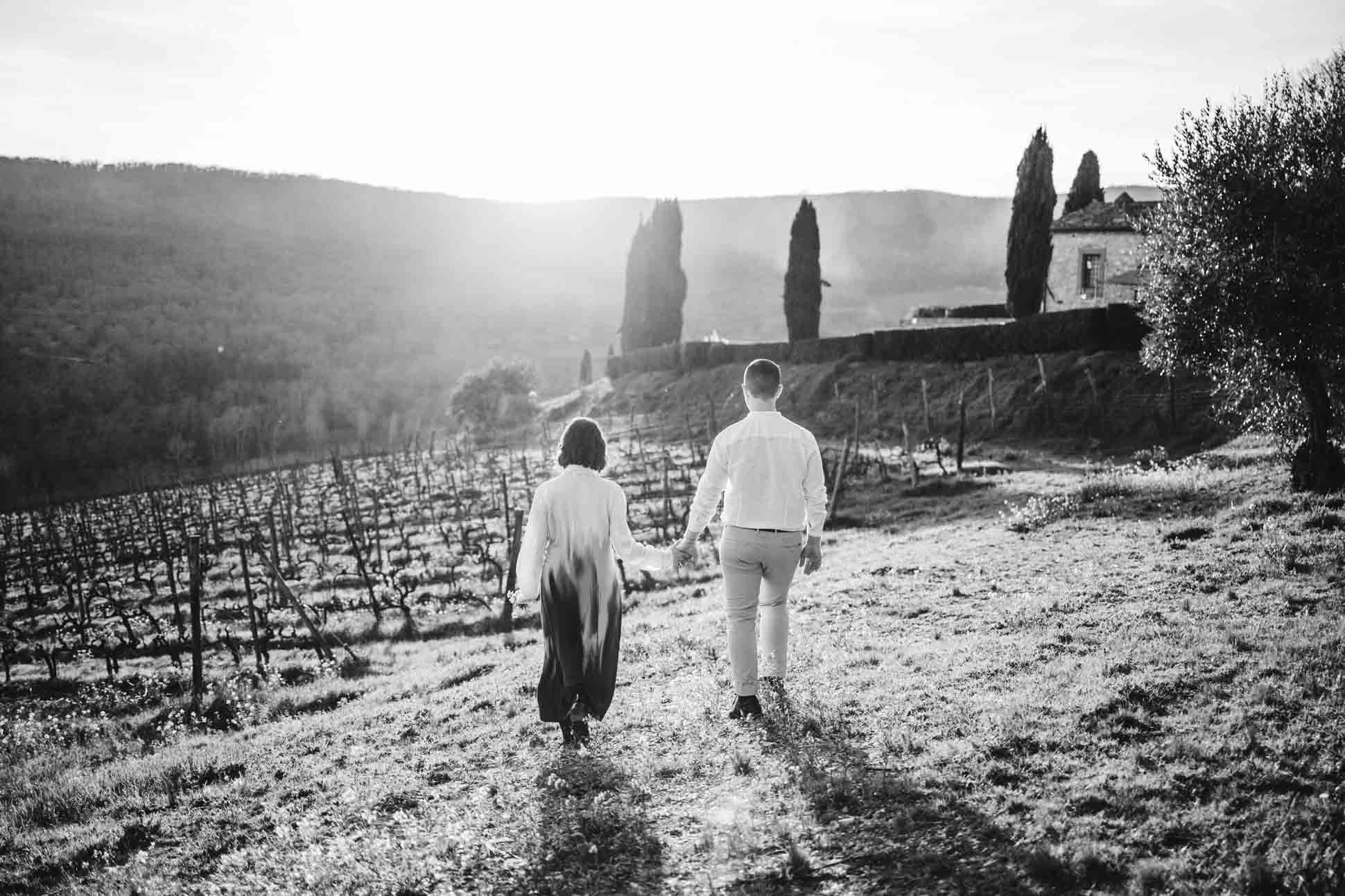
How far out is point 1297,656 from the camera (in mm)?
6621

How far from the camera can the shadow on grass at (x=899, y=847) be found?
4.15m

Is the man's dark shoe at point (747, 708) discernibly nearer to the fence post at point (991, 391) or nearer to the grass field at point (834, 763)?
the grass field at point (834, 763)

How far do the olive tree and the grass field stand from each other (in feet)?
10.3

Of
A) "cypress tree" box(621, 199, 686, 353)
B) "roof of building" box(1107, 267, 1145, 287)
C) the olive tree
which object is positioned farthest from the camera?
"cypress tree" box(621, 199, 686, 353)

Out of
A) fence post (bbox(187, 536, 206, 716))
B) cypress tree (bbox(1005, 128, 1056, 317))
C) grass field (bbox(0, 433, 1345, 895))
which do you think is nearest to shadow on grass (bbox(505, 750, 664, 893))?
grass field (bbox(0, 433, 1345, 895))

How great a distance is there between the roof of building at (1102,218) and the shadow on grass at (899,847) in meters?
39.6

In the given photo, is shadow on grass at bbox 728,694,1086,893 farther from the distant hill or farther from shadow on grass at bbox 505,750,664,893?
the distant hill

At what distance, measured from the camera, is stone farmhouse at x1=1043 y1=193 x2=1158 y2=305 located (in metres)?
38.8

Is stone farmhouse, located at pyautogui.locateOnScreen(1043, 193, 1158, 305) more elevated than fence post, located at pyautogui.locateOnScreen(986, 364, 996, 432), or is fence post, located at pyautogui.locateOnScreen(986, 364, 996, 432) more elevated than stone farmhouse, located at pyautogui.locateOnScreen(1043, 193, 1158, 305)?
stone farmhouse, located at pyautogui.locateOnScreen(1043, 193, 1158, 305)

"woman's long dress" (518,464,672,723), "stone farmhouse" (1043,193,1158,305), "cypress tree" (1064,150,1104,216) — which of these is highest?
"cypress tree" (1064,150,1104,216)

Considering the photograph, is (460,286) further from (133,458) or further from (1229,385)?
(1229,385)

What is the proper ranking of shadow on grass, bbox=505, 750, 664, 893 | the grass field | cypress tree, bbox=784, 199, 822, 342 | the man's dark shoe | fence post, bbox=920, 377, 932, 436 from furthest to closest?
cypress tree, bbox=784, 199, 822, 342, fence post, bbox=920, 377, 932, 436, the man's dark shoe, shadow on grass, bbox=505, 750, 664, 893, the grass field

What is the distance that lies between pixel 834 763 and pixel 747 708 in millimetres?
1031

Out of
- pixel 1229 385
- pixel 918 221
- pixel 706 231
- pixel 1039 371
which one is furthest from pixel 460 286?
pixel 1229 385
